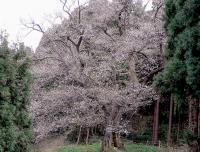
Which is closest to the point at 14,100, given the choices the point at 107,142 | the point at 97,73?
the point at 107,142

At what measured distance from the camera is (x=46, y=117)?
2117 cm

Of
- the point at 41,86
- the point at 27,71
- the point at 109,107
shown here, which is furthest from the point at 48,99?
the point at 27,71

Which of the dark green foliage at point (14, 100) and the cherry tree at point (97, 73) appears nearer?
the dark green foliage at point (14, 100)

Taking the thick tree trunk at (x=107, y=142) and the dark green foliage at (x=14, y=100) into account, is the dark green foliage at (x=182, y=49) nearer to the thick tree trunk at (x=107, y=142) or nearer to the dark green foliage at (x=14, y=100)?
the dark green foliage at (x=14, y=100)

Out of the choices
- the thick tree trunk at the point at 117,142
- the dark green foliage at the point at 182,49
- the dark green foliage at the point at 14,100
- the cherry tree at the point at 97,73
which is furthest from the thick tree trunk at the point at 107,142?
the dark green foliage at the point at 14,100

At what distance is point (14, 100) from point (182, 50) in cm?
529

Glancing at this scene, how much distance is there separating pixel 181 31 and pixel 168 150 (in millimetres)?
7706

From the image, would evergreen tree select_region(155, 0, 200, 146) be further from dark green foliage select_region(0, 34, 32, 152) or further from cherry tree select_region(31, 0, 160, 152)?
cherry tree select_region(31, 0, 160, 152)

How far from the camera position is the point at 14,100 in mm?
10805

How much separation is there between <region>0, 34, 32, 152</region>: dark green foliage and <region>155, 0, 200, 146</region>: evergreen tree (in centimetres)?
463

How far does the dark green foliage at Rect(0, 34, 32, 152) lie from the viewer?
10.0 metres

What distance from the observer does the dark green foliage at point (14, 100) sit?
396 inches

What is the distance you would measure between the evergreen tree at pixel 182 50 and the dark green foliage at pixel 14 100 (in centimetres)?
463

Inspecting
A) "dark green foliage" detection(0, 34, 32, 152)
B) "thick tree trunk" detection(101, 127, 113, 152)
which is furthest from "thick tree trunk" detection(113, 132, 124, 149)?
"dark green foliage" detection(0, 34, 32, 152)
